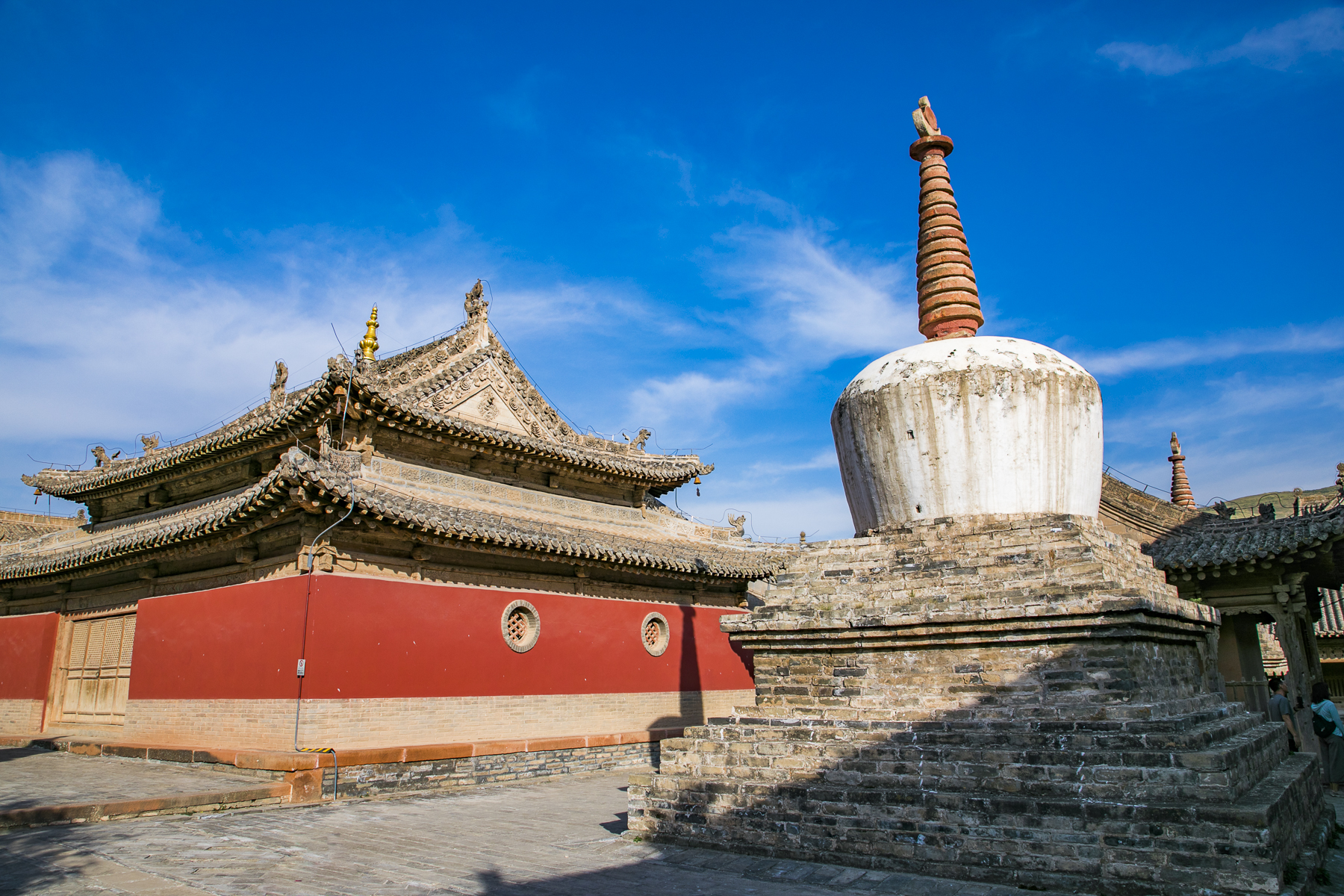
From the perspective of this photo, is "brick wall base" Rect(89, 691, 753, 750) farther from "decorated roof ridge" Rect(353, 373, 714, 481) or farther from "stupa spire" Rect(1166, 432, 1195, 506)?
"stupa spire" Rect(1166, 432, 1195, 506)

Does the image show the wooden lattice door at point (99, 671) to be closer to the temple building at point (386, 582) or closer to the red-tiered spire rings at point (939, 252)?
the temple building at point (386, 582)

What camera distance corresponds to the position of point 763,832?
23.7 ft

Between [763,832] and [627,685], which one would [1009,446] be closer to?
[763,832]

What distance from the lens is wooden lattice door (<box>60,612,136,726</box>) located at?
1577cm

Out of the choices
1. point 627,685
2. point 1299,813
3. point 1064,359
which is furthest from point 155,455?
point 1299,813

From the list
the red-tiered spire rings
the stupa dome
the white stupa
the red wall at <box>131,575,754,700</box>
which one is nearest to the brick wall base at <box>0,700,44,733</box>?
the red wall at <box>131,575,754,700</box>

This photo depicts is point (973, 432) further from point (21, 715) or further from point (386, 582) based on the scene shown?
point (21, 715)

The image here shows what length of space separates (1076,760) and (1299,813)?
2570 millimetres

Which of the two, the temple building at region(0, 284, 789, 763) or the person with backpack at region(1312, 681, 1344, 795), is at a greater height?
the temple building at region(0, 284, 789, 763)

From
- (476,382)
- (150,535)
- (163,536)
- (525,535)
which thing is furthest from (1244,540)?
(150,535)

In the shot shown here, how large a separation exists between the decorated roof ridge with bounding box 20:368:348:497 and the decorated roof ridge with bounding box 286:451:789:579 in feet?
3.97

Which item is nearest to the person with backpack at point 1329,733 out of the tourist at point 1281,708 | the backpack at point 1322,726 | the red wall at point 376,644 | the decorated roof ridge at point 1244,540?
the backpack at point 1322,726

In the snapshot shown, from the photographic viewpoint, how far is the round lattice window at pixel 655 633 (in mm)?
17016

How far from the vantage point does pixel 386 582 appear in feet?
42.7
